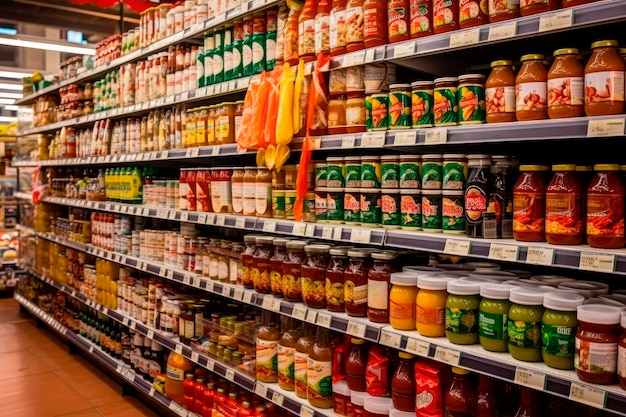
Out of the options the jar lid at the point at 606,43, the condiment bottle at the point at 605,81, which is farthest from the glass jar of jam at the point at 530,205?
the jar lid at the point at 606,43

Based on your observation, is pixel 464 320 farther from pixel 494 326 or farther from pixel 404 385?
pixel 404 385

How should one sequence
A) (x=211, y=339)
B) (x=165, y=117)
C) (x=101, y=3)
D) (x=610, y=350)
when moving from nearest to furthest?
(x=610, y=350) < (x=211, y=339) < (x=165, y=117) < (x=101, y=3)

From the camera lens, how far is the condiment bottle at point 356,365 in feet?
7.78

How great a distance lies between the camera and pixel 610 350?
162cm

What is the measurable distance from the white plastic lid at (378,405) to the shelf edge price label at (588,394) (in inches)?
30.8

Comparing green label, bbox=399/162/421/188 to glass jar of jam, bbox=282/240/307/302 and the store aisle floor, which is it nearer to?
glass jar of jam, bbox=282/240/307/302

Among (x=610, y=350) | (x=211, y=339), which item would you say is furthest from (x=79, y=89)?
(x=610, y=350)

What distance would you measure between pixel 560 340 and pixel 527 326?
108 millimetres

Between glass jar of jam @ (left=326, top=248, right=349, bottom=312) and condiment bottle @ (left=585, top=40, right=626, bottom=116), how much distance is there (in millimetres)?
1131

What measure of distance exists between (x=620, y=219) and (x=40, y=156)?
Result: 19.8 feet

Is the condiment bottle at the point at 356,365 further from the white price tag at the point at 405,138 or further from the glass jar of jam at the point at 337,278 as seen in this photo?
the white price tag at the point at 405,138

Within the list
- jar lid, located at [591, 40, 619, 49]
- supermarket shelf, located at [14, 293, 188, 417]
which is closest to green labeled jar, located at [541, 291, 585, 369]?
jar lid, located at [591, 40, 619, 49]

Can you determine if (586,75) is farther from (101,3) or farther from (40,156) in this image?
(40,156)

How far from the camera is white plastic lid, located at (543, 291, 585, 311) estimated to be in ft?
5.62
